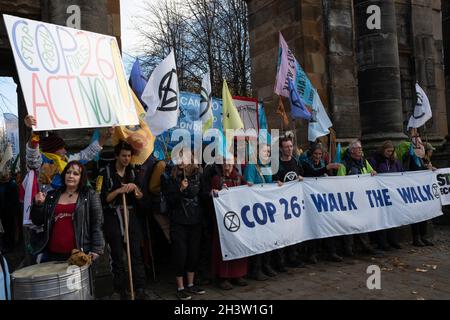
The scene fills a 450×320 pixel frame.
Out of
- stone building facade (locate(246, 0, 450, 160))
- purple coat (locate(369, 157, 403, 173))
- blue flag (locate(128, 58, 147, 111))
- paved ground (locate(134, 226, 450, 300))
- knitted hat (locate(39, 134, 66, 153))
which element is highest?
stone building facade (locate(246, 0, 450, 160))

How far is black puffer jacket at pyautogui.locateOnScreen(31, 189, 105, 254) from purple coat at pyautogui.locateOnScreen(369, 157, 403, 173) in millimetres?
5137

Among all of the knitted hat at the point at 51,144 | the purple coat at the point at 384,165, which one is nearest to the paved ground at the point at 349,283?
the purple coat at the point at 384,165

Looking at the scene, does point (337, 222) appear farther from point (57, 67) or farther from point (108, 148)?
point (57, 67)

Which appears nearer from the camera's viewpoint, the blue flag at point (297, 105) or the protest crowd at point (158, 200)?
the protest crowd at point (158, 200)

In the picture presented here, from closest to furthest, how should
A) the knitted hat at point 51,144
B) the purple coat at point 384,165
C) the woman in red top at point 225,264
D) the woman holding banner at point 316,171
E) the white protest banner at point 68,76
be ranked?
the white protest banner at point 68,76, the knitted hat at point 51,144, the woman in red top at point 225,264, the woman holding banner at point 316,171, the purple coat at point 384,165

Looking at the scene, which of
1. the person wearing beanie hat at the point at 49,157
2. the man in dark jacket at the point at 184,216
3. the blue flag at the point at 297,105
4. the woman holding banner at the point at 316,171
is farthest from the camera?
the blue flag at the point at 297,105

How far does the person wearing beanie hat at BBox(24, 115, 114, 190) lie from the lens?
4.14 metres

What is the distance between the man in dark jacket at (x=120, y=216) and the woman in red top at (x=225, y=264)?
41.9 inches

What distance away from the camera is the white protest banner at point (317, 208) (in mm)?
5227

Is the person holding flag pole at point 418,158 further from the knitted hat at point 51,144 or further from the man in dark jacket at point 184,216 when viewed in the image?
the knitted hat at point 51,144

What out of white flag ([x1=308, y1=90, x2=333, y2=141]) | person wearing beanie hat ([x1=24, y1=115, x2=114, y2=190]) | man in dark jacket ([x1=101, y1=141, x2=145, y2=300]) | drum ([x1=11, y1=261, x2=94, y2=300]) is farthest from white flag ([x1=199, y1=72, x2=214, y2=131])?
drum ([x1=11, y1=261, x2=94, y2=300])

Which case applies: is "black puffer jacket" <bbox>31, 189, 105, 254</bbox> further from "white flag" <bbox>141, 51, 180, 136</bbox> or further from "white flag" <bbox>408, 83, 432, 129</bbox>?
"white flag" <bbox>408, 83, 432, 129</bbox>

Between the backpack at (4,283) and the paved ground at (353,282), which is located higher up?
the backpack at (4,283)

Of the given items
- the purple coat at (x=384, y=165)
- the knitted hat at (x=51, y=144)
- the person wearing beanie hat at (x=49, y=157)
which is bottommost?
the purple coat at (x=384, y=165)
